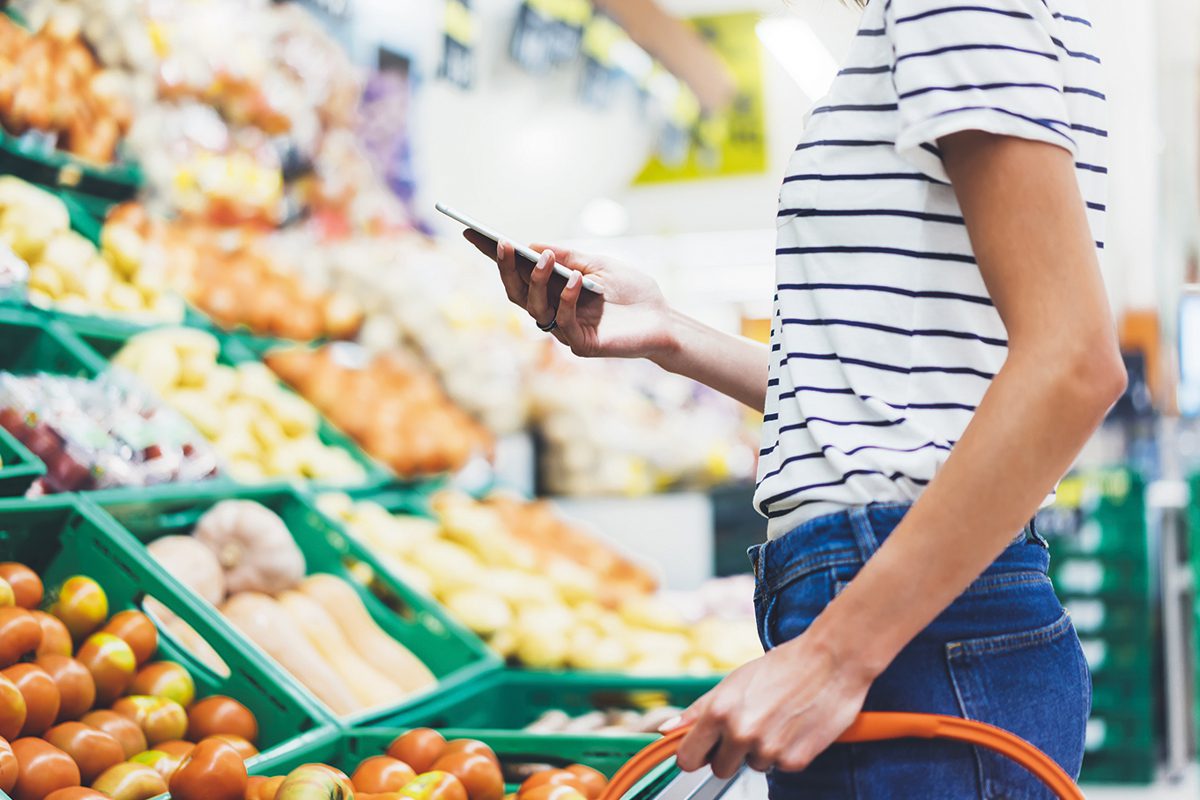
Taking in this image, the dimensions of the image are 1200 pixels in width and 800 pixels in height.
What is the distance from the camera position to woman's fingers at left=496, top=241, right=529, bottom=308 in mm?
1212

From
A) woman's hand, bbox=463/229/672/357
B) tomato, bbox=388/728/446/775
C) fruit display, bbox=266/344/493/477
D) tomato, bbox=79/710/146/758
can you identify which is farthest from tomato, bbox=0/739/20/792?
fruit display, bbox=266/344/493/477

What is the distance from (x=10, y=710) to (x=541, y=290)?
0.83m

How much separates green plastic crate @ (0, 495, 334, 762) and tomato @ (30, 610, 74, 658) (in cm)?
21

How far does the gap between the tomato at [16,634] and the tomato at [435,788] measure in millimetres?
549

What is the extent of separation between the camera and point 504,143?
6027 mm

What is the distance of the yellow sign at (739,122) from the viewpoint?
8.39 meters

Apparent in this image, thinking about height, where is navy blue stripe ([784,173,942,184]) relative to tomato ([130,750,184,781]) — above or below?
above

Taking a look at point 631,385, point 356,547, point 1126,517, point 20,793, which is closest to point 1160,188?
point 1126,517

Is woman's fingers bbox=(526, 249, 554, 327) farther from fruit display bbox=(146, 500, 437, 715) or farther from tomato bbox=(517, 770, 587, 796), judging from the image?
fruit display bbox=(146, 500, 437, 715)

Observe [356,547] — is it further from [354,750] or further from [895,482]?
[895,482]

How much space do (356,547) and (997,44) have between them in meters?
2.06

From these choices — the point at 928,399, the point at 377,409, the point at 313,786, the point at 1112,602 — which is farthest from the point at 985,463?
the point at 1112,602

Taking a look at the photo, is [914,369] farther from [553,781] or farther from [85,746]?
[85,746]

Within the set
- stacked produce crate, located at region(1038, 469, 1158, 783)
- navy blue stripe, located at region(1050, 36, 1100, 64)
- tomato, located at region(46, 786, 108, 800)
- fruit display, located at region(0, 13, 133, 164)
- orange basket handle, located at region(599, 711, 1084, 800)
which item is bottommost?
stacked produce crate, located at region(1038, 469, 1158, 783)
